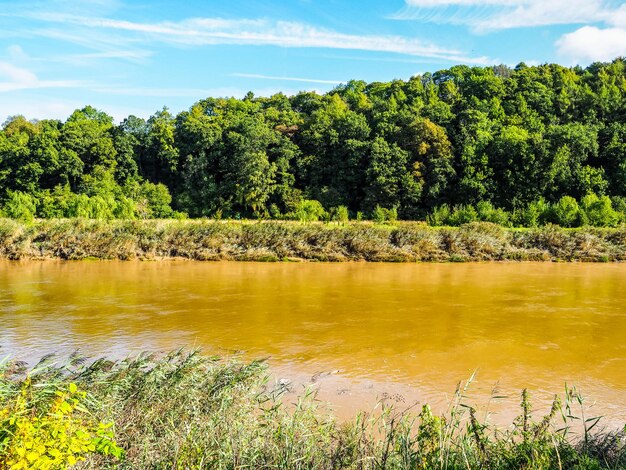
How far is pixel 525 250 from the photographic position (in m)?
23.0

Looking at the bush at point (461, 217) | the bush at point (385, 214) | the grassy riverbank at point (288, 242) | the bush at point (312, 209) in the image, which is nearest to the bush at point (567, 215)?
the bush at point (461, 217)


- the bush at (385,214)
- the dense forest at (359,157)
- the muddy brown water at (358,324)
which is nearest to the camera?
the muddy brown water at (358,324)

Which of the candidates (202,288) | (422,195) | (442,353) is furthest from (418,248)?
(422,195)

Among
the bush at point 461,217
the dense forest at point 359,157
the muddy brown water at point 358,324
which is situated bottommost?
the muddy brown water at point 358,324

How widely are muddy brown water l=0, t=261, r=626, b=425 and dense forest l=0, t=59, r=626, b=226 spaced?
17.8 metres

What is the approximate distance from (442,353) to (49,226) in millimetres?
17402

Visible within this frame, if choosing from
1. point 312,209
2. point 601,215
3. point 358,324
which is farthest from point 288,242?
point 601,215

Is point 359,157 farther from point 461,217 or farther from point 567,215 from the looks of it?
point 567,215

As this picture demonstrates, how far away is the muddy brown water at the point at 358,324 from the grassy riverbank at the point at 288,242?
5.22ft

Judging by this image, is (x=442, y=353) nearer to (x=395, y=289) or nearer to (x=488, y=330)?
(x=488, y=330)

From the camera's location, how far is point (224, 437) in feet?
13.6

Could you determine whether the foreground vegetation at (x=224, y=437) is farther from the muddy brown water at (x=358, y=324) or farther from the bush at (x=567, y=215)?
the bush at (x=567, y=215)

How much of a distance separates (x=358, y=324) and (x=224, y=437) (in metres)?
7.53

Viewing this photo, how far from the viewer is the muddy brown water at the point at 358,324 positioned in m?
A: 7.89
